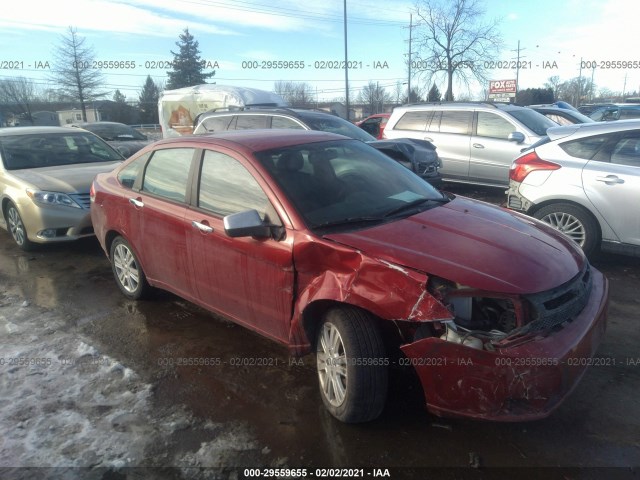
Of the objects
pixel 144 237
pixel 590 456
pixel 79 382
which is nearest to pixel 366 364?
pixel 590 456

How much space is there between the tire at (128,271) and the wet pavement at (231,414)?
35 cm

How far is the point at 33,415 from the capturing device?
122 inches

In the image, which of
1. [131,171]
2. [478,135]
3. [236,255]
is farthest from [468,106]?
[236,255]

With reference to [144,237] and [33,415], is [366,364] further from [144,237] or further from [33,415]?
[144,237]

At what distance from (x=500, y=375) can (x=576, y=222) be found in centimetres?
363

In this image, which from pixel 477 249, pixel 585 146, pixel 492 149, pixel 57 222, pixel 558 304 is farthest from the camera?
pixel 492 149

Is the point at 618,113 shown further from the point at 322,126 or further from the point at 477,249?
the point at 477,249

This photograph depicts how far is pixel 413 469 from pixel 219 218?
6.69 ft

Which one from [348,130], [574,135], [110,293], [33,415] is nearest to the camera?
[33,415]

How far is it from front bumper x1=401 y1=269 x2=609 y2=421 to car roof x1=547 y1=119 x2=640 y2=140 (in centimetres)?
366

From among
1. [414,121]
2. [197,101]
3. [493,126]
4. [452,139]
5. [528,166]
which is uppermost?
[197,101]

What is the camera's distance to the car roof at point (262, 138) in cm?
361

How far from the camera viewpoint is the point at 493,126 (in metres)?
9.07

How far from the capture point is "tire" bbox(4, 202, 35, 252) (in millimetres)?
6527
